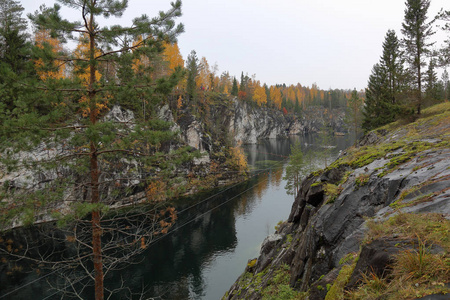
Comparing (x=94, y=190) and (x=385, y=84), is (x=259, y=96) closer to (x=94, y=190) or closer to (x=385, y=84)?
(x=385, y=84)

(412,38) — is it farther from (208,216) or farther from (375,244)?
(208,216)

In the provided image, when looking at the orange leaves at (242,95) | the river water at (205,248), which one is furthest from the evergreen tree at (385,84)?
the orange leaves at (242,95)

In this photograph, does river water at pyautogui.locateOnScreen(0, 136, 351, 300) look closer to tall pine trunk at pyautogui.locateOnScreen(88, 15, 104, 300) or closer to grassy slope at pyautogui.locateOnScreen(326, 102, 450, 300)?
tall pine trunk at pyautogui.locateOnScreen(88, 15, 104, 300)

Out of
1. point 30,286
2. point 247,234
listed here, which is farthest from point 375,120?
point 30,286

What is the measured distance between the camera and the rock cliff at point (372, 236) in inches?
115

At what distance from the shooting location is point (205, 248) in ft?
85.9

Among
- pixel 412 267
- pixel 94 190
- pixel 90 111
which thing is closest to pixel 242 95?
pixel 90 111

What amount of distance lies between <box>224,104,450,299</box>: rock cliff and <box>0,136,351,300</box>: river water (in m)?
7.97

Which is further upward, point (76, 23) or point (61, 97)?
point (76, 23)

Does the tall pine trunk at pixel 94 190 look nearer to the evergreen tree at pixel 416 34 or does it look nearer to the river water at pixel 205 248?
the river water at pixel 205 248

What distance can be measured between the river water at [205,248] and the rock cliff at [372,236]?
7.97 meters

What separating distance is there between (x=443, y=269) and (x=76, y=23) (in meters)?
9.78

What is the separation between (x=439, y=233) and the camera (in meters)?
3.22

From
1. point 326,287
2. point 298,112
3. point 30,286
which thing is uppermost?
point 298,112
